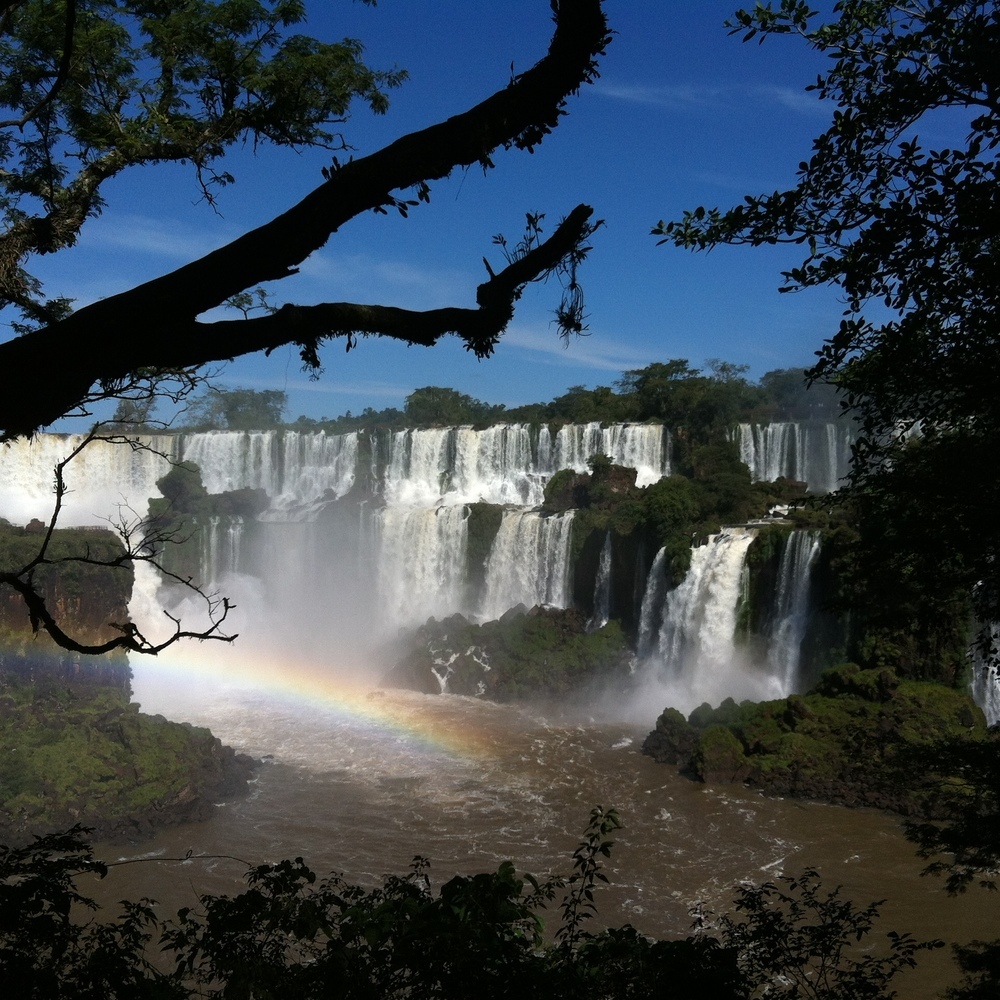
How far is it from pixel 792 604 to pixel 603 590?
21.1 ft

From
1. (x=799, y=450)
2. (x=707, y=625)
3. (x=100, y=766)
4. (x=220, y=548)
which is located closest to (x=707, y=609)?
(x=707, y=625)

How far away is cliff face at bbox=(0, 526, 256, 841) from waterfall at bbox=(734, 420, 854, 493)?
58.5 feet

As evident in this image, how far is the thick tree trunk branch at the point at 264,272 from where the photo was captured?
243 cm

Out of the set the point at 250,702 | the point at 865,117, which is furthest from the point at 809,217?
the point at 250,702

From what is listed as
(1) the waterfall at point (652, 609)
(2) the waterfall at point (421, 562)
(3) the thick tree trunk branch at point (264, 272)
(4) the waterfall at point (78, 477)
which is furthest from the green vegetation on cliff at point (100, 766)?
(4) the waterfall at point (78, 477)

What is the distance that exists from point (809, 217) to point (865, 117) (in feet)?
1.62

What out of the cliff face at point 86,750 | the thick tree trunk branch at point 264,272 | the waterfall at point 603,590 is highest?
the thick tree trunk branch at point 264,272

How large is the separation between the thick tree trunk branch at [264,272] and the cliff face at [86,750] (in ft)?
31.2

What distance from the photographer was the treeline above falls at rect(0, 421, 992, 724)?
19.2 meters

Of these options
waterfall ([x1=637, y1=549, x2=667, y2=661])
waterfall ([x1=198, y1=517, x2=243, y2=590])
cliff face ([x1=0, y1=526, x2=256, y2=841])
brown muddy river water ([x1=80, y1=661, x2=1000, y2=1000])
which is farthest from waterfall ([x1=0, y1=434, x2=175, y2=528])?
waterfall ([x1=637, y1=549, x2=667, y2=661])

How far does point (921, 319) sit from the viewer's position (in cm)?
389

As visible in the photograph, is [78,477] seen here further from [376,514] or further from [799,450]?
[799,450]

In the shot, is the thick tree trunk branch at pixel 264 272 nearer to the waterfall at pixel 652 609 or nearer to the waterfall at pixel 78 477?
the waterfall at pixel 652 609

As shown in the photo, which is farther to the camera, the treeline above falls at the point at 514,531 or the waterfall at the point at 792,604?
the treeline above falls at the point at 514,531
